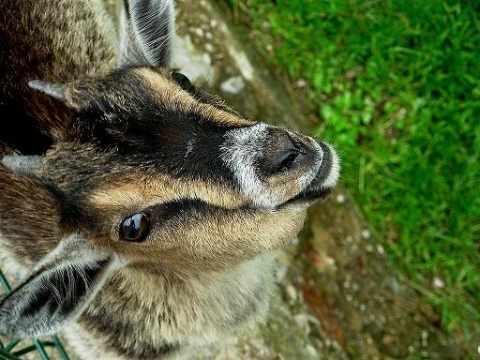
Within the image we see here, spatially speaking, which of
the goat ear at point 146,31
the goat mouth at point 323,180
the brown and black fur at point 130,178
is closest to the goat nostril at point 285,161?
the brown and black fur at point 130,178

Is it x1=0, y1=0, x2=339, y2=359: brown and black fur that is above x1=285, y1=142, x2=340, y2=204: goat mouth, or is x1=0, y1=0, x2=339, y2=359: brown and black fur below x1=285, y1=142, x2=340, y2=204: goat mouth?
above

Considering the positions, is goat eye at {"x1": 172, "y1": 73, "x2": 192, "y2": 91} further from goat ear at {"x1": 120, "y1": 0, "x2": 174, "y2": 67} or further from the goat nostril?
the goat nostril

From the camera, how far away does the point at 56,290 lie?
283 centimetres

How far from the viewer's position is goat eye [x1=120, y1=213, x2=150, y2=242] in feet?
9.23

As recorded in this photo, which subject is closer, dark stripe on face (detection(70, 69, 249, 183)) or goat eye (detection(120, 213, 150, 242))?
dark stripe on face (detection(70, 69, 249, 183))

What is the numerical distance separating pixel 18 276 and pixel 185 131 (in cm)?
190

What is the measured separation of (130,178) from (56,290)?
2.07ft

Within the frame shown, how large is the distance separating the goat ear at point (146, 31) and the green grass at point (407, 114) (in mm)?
1806

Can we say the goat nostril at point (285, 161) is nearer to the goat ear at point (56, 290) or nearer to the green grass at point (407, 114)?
the goat ear at point (56, 290)

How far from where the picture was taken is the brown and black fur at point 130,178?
269 centimetres

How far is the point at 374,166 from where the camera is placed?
15.9 feet

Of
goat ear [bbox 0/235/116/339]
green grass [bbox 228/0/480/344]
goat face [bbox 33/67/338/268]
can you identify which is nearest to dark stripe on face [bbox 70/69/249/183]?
goat face [bbox 33/67/338/268]

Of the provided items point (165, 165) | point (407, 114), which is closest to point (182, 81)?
point (165, 165)

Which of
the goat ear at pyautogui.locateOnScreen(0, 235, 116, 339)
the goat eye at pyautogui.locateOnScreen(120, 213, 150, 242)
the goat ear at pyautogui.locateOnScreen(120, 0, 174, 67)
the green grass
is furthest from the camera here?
the green grass
